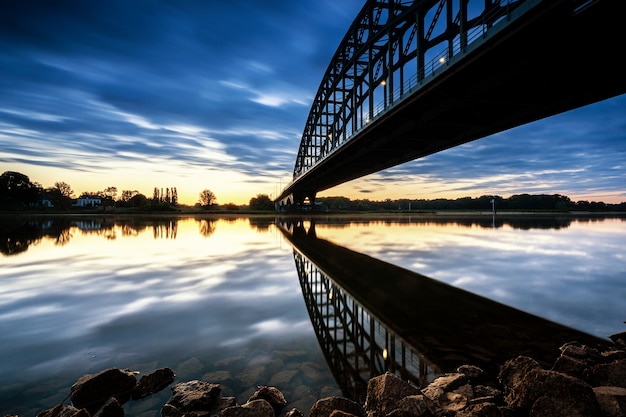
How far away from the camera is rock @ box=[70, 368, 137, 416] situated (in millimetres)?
4215

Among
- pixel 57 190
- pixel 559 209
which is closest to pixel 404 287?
pixel 559 209

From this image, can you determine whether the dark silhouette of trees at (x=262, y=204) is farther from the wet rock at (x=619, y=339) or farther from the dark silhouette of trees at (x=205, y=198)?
the wet rock at (x=619, y=339)

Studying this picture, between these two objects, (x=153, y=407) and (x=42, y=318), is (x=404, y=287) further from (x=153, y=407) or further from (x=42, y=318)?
(x=42, y=318)

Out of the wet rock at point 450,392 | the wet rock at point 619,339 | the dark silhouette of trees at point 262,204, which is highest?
the dark silhouette of trees at point 262,204

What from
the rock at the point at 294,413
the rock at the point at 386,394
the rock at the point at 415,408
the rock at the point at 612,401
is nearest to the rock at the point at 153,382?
the rock at the point at 294,413

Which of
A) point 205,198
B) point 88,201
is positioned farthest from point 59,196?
point 205,198

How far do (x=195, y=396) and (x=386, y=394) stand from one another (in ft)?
8.69

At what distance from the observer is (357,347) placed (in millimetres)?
6223

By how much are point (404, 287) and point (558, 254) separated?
1381 cm

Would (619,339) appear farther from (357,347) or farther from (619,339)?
(357,347)

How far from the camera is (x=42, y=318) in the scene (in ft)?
25.2

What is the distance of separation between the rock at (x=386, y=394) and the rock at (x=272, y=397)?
1203 millimetres

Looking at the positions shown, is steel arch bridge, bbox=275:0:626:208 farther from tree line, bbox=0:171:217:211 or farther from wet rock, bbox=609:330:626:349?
tree line, bbox=0:171:217:211

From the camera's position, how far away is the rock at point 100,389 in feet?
13.8
